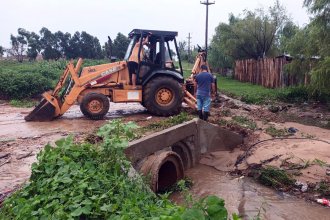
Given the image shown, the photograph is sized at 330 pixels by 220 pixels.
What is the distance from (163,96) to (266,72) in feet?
49.5

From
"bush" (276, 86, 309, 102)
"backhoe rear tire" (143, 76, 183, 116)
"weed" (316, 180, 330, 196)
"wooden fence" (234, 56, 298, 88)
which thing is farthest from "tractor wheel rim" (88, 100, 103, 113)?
"wooden fence" (234, 56, 298, 88)

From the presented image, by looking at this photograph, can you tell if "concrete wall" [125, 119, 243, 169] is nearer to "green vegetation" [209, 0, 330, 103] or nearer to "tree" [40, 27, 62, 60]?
"green vegetation" [209, 0, 330, 103]

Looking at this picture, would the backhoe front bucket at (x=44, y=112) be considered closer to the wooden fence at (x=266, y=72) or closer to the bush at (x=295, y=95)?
the bush at (x=295, y=95)

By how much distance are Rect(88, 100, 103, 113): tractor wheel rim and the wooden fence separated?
1327cm

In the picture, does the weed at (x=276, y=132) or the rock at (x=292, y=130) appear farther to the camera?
the rock at (x=292, y=130)

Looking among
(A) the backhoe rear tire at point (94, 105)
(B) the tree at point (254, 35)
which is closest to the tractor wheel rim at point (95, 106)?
(A) the backhoe rear tire at point (94, 105)

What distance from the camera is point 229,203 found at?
20.9ft

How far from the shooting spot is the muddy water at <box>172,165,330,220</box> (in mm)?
5910

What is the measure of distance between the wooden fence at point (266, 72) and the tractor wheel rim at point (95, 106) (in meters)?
13.3

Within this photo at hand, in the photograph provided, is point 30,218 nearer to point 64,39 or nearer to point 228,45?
point 228,45

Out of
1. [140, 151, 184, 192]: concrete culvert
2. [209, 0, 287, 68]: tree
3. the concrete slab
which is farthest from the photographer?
[209, 0, 287, 68]: tree

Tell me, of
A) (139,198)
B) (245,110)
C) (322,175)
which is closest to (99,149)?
(139,198)

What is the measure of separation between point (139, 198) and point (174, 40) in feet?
30.0

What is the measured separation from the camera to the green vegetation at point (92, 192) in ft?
11.5
